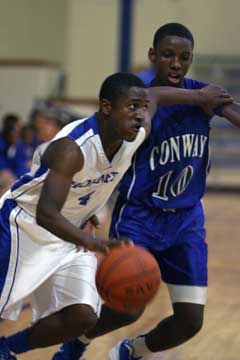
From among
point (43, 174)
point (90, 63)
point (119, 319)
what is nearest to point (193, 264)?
point (119, 319)

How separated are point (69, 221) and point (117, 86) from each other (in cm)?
62

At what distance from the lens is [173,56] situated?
174 inches

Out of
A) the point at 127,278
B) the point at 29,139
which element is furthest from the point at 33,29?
the point at 127,278

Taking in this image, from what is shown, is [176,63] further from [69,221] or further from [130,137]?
[69,221]

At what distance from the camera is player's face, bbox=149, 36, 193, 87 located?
4414mm

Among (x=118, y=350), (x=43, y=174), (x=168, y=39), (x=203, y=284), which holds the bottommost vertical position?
(x=118, y=350)

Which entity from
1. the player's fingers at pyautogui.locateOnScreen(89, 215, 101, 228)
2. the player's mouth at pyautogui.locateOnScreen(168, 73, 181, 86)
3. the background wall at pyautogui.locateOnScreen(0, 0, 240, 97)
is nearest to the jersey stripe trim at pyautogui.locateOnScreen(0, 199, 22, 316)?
the player's fingers at pyautogui.locateOnScreen(89, 215, 101, 228)

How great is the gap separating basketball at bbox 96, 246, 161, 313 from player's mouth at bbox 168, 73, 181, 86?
106 centimetres

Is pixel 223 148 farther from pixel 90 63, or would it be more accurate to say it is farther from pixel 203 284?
pixel 203 284

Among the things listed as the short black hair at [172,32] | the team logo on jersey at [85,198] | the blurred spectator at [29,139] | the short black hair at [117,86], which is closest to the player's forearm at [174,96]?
the short black hair at [172,32]

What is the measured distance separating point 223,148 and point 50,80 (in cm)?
340

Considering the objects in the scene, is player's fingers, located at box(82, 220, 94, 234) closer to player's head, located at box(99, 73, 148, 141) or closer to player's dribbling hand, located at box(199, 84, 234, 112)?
player's head, located at box(99, 73, 148, 141)

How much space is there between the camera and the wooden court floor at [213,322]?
206 inches

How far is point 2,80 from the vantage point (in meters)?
16.5
